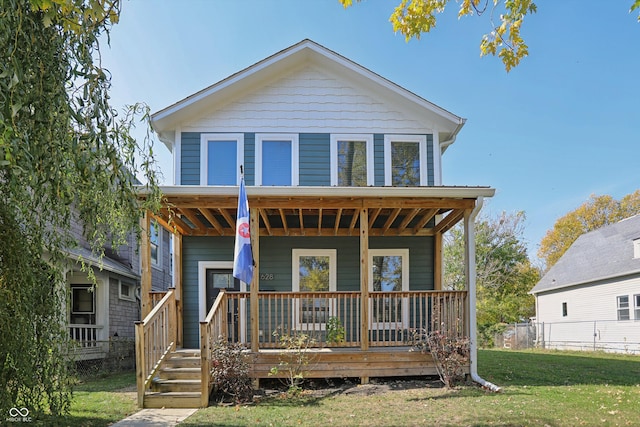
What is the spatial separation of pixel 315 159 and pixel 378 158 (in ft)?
4.96

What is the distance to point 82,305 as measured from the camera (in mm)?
12906

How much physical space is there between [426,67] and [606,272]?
481 inches

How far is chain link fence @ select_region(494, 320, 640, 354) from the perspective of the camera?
16578mm

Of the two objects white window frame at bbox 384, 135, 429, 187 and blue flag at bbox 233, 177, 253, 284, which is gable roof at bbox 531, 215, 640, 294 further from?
blue flag at bbox 233, 177, 253, 284

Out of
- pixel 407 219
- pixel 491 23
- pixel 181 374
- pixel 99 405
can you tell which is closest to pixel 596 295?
pixel 407 219

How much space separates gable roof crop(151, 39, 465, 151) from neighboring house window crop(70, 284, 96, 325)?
18.8 ft

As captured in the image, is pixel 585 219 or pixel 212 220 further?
pixel 585 219

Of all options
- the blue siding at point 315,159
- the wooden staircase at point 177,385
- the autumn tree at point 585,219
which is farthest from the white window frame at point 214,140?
the autumn tree at point 585,219

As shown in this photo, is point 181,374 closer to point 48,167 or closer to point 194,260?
point 194,260

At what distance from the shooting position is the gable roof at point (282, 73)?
32.5ft

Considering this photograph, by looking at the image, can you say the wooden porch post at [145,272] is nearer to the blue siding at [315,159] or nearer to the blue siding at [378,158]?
the blue siding at [315,159]

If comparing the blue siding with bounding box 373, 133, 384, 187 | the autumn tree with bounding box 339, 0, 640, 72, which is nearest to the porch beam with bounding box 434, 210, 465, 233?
the blue siding with bounding box 373, 133, 384, 187

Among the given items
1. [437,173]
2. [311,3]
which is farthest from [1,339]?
[437,173]

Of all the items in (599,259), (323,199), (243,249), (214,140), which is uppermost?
(214,140)
